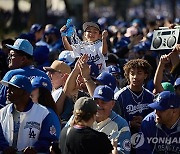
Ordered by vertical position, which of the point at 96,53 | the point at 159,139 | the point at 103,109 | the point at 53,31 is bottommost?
the point at 159,139

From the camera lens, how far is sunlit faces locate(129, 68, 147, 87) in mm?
10766

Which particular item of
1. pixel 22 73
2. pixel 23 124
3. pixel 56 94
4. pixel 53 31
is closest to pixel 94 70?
pixel 56 94

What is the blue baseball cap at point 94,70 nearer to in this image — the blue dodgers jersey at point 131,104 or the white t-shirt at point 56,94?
the blue dodgers jersey at point 131,104

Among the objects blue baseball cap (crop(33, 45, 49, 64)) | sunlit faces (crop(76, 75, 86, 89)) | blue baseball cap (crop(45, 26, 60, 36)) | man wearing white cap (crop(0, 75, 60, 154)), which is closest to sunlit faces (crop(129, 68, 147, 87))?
sunlit faces (crop(76, 75, 86, 89))

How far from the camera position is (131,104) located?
10.7 meters

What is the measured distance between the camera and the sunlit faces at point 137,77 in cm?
1077

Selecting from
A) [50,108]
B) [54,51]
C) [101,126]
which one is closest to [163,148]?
[101,126]

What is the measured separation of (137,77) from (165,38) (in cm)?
191

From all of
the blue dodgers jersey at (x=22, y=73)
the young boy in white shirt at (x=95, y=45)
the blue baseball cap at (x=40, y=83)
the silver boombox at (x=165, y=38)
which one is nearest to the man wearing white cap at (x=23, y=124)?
the blue baseball cap at (x=40, y=83)

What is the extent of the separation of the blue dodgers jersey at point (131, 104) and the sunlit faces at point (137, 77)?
133 mm

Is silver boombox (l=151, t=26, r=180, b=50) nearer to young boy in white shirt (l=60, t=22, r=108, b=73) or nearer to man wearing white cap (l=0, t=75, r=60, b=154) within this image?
young boy in white shirt (l=60, t=22, r=108, b=73)

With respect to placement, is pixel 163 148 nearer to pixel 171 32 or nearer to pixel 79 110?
pixel 79 110

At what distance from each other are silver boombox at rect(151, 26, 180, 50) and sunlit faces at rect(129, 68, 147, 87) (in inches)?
61.0

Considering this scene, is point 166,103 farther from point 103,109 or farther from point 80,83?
point 80,83
